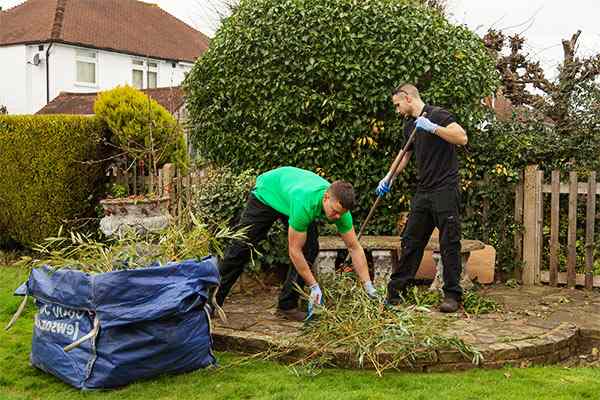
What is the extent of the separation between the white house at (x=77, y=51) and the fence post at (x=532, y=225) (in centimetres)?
1788

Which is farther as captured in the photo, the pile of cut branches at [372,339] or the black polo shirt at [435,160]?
the black polo shirt at [435,160]

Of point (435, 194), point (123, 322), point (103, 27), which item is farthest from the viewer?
point (103, 27)

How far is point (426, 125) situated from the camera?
17.7 feet

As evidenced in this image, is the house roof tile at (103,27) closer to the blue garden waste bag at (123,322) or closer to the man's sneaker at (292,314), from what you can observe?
the man's sneaker at (292,314)

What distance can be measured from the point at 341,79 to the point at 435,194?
6.87 feet

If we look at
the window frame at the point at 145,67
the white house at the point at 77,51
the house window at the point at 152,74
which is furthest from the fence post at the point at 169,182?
the house window at the point at 152,74

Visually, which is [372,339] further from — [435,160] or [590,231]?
[590,231]

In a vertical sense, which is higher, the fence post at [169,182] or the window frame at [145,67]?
the window frame at [145,67]

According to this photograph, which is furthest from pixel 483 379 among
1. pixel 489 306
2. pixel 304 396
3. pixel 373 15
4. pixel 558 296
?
pixel 373 15

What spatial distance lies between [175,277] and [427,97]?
3.73 metres

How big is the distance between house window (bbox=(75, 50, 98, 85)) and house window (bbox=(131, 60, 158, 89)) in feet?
5.22

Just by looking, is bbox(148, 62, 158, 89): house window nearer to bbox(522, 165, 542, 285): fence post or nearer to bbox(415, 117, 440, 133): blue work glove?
bbox(522, 165, 542, 285): fence post

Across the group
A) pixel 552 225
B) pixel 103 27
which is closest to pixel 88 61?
pixel 103 27

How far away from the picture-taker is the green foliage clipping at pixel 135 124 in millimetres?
8617
